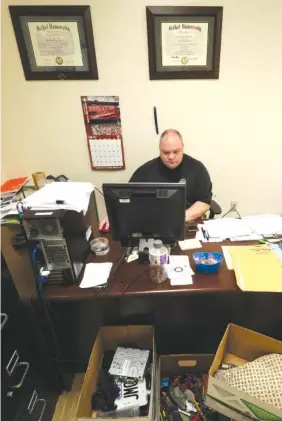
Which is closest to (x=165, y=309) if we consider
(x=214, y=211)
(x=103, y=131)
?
(x=214, y=211)

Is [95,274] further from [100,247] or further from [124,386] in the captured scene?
[124,386]

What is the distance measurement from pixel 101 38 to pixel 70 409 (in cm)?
248

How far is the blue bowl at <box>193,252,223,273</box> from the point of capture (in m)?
1.13

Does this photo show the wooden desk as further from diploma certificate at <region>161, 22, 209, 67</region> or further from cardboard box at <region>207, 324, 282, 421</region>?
diploma certificate at <region>161, 22, 209, 67</region>

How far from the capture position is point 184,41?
6.02ft

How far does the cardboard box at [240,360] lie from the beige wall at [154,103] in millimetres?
1523

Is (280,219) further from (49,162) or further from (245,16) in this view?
(49,162)

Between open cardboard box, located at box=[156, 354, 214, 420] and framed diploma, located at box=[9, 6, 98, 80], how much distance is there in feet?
6.75

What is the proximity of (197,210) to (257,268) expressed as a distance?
794mm

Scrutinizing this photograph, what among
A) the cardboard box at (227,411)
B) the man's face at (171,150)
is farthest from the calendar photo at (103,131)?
the cardboard box at (227,411)

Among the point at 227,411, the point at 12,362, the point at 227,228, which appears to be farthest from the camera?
the point at 227,228

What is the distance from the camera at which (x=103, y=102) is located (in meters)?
2.02

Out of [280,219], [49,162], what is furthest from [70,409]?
[49,162]

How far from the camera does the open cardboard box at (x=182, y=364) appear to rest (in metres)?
1.28
